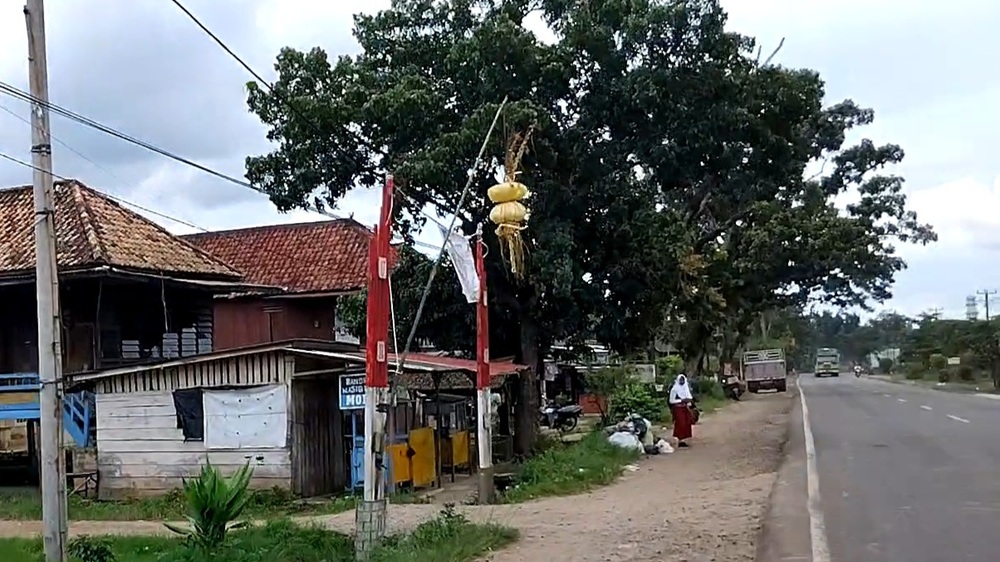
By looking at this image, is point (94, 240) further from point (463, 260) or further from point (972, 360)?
point (972, 360)

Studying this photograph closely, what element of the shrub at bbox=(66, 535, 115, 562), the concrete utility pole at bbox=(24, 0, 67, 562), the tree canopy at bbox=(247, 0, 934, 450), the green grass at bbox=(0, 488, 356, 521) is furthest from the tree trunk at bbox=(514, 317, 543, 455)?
the concrete utility pole at bbox=(24, 0, 67, 562)

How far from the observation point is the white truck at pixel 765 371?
185 feet

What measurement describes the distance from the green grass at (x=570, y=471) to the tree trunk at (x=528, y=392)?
2.06 meters

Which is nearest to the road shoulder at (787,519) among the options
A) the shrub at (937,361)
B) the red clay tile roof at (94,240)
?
the red clay tile roof at (94,240)

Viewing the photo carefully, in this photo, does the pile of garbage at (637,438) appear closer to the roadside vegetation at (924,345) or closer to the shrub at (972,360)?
the roadside vegetation at (924,345)

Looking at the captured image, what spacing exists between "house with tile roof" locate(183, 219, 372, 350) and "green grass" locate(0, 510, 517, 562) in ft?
45.1

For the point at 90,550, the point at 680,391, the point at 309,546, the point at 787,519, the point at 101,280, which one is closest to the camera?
the point at 90,550

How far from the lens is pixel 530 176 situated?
21938mm

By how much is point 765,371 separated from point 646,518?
1732 inches

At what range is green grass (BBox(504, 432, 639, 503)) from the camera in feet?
58.0

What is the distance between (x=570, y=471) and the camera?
61.5 feet

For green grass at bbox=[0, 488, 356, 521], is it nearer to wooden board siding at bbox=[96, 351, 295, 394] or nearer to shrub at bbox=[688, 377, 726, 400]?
wooden board siding at bbox=[96, 351, 295, 394]

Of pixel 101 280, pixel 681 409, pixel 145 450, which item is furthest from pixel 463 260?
pixel 681 409

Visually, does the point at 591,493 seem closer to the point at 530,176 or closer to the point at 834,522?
the point at 834,522
